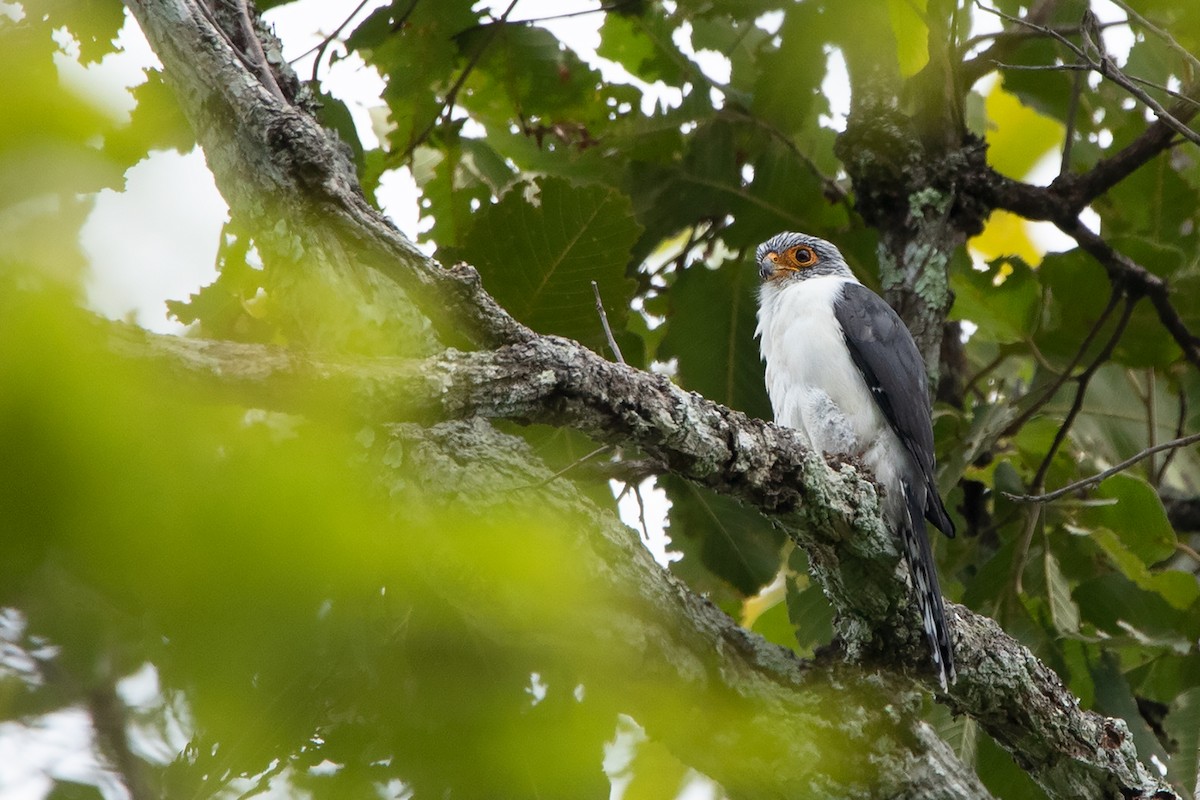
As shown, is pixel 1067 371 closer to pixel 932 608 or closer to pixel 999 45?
pixel 999 45

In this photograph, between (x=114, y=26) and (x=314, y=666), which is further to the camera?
(x=114, y=26)

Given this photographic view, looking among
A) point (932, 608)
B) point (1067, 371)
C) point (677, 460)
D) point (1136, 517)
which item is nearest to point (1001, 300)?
point (1067, 371)

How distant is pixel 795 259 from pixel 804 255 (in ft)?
0.21

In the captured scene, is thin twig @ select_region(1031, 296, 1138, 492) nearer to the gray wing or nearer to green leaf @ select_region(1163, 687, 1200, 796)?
the gray wing

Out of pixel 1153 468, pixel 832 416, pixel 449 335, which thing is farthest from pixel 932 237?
pixel 449 335

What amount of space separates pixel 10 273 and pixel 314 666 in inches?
26.4

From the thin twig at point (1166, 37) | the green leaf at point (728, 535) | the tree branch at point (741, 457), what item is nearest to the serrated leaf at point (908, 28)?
the tree branch at point (741, 457)

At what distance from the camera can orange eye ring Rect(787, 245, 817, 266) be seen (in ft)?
19.2

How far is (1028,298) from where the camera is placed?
478cm

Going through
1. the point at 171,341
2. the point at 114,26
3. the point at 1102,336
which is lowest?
the point at 171,341

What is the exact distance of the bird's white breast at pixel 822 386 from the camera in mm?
4703

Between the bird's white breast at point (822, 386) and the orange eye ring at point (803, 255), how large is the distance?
0.58 m

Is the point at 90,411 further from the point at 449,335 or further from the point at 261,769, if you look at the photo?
the point at 449,335

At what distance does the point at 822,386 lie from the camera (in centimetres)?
488
